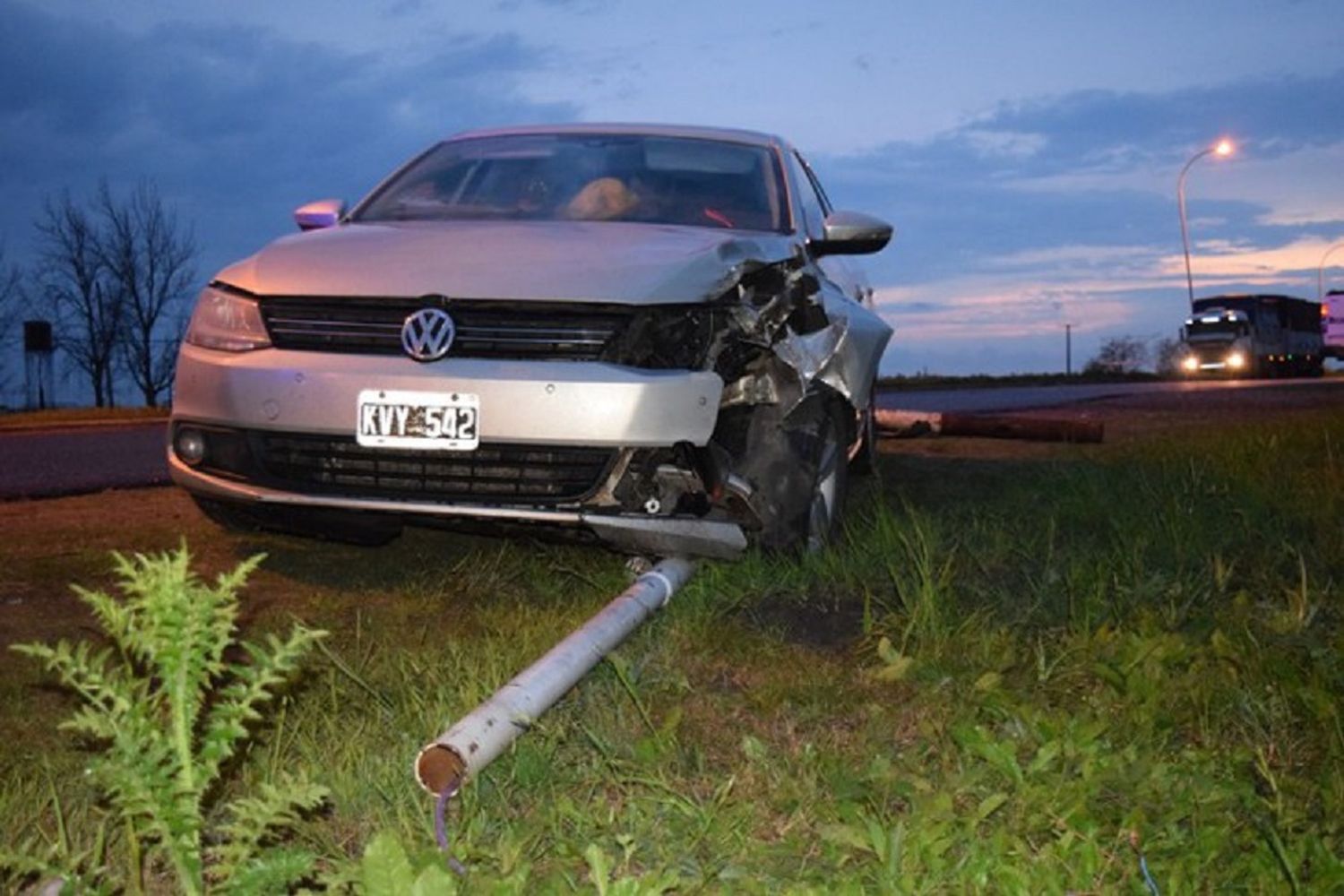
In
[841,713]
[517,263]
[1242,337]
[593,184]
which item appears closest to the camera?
[841,713]

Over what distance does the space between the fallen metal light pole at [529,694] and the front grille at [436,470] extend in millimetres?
406

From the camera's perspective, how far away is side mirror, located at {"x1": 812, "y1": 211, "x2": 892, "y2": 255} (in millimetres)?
6469

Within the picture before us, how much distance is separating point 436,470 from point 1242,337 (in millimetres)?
46022

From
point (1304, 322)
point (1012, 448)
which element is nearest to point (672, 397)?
point (1012, 448)

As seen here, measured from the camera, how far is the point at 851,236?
254 inches

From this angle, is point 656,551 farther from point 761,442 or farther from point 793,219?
point 793,219

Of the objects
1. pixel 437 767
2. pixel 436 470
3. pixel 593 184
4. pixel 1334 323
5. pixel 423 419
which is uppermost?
pixel 593 184

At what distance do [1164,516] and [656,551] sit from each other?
88.0 inches

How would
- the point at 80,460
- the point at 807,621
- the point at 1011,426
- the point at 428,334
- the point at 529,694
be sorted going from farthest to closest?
the point at 1011,426, the point at 80,460, the point at 428,334, the point at 807,621, the point at 529,694

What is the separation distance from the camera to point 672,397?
511 centimetres

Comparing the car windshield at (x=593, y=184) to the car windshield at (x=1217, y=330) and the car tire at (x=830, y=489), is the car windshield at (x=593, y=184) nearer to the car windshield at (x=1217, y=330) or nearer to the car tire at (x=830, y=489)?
the car tire at (x=830, y=489)

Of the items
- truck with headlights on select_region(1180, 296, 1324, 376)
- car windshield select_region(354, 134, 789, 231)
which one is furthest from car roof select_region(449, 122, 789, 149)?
truck with headlights on select_region(1180, 296, 1324, 376)

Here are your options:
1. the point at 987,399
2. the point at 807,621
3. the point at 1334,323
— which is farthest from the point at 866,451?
the point at 1334,323

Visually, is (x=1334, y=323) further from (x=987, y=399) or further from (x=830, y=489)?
(x=830, y=489)
